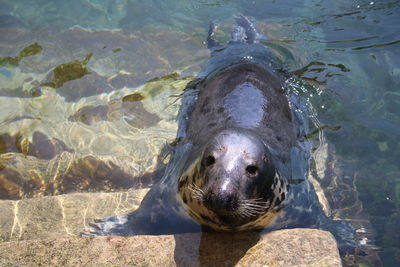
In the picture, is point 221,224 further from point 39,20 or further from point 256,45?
point 39,20

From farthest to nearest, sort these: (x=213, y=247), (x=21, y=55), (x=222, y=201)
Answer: (x=21, y=55), (x=213, y=247), (x=222, y=201)

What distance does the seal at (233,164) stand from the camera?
2834 millimetres

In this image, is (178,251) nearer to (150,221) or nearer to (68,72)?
(150,221)

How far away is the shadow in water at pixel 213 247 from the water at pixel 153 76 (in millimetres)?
1402

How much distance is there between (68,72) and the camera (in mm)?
6098

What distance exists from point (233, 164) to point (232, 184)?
0.18 meters

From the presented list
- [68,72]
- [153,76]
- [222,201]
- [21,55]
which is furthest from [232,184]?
[21,55]

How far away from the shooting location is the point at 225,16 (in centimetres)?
779

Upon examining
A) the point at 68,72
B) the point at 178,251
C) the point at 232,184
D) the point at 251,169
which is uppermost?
the point at 68,72

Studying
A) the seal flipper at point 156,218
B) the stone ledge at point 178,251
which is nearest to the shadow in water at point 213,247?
the stone ledge at point 178,251

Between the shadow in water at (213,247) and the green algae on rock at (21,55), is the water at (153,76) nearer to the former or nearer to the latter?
the green algae on rock at (21,55)

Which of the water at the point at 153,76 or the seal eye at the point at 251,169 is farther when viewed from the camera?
the water at the point at 153,76

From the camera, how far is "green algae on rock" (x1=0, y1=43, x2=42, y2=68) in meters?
6.14

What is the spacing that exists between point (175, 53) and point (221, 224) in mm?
4319
